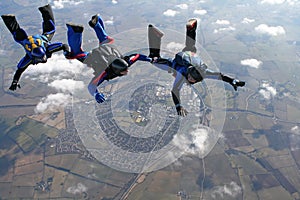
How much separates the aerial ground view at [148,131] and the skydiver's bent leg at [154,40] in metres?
0.22

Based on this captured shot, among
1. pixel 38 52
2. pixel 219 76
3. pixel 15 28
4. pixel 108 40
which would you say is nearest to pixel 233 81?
pixel 219 76

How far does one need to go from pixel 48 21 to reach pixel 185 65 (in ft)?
15.2

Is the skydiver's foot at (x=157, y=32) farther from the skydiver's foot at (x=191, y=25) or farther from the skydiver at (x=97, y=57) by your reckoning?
the skydiver's foot at (x=191, y=25)

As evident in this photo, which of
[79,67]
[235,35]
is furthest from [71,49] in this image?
[235,35]

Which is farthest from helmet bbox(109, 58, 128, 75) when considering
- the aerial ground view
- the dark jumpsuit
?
the dark jumpsuit

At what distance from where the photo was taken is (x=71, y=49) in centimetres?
732

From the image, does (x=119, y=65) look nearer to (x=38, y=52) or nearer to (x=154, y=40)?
(x=154, y=40)

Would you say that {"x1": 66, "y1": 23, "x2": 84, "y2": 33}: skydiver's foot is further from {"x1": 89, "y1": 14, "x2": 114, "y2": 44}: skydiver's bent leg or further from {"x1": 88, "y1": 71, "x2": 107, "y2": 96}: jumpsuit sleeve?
{"x1": 88, "y1": 71, "x2": 107, "y2": 96}: jumpsuit sleeve

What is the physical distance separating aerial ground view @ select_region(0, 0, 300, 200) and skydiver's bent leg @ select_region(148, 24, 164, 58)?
8.5 inches

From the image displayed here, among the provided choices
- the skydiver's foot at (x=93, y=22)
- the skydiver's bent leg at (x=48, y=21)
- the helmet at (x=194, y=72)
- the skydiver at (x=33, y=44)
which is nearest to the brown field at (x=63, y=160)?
the skydiver at (x=33, y=44)

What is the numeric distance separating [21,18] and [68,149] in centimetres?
9049

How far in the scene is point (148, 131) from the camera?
37.4 ft

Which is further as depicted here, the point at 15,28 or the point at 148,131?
the point at 148,131

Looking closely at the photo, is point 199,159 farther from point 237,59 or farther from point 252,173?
point 237,59
